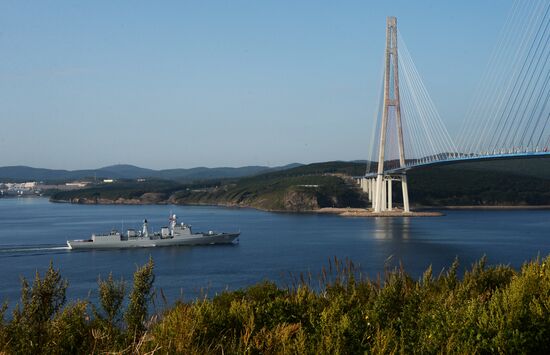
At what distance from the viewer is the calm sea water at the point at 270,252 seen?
2134 cm

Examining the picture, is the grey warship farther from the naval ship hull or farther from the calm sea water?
the calm sea water

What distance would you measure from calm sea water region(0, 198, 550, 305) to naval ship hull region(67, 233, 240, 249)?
733 mm

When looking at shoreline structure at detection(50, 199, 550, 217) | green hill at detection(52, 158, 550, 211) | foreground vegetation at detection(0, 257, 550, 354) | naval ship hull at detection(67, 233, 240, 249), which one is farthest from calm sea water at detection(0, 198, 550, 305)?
green hill at detection(52, 158, 550, 211)

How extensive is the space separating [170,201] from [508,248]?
64136mm

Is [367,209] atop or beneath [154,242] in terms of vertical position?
atop

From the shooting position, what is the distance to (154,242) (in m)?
32.8

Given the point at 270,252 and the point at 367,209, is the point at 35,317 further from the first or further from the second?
the point at 367,209

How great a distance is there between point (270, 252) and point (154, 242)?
7139mm

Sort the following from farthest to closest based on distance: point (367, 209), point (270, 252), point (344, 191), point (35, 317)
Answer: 1. point (344, 191)
2. point (367, 209)
3. point (270, 252)
4. point (35, 317)

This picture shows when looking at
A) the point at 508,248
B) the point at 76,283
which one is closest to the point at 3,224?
the point at 76,283

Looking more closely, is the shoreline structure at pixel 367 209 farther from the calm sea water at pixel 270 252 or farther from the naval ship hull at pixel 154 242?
the naval ship hull at pixel 154 242

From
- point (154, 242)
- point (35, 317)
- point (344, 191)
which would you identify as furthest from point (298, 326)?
point (344, 191)

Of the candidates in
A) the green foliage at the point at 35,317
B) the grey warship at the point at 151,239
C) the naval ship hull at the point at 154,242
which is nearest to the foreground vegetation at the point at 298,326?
the green foliage at the point at 35,317

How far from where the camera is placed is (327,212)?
61.6 metres
